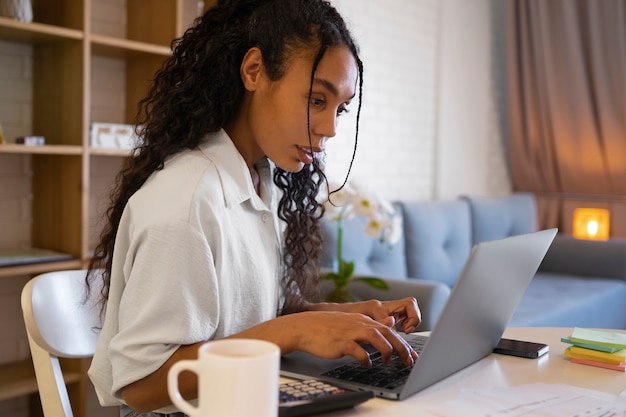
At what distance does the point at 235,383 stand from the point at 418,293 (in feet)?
6.18

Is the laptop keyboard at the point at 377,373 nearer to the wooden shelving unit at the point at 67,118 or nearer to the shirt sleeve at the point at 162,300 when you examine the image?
the shirt sleeve at the point at 162,300

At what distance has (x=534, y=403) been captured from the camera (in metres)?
0.91

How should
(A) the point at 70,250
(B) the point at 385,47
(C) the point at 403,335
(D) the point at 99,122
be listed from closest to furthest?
(C) the point at 403,335
(A) the point at 70,250
(D) the point at 99,122
(B) the point at 385,47

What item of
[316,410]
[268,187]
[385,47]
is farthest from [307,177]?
[385,47]

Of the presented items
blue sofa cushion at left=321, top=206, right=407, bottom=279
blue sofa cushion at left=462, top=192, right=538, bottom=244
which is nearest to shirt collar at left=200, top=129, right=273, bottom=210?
blue sofa cushion at left=321, top=206, right=407, bottom=279

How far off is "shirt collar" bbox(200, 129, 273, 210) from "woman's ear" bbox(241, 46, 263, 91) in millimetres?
90

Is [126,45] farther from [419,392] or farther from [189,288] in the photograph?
[419,392]

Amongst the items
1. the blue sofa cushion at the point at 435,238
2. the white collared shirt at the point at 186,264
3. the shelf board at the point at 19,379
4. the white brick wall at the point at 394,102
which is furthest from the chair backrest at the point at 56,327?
the blue sofa cushion at the point at 435,238

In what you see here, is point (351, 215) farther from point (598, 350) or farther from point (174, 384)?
point (174, 384)

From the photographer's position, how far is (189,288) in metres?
0.95

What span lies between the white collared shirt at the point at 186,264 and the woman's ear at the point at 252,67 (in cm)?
9

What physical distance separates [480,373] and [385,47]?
2.82 meters

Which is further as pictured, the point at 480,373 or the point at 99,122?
the point at 99,122

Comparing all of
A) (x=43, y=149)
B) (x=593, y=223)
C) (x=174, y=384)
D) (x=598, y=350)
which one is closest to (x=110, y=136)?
(x=43, y=149)
